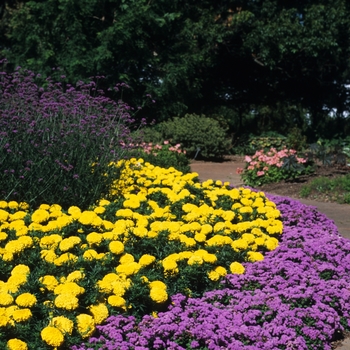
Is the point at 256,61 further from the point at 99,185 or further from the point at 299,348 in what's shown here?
the point at 299,348

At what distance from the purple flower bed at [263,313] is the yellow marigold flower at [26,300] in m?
0.37

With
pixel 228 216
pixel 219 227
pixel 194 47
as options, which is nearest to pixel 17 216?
pixel 219 227

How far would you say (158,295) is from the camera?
11.9 ft

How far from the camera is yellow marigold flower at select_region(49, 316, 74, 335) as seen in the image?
3.17 meters

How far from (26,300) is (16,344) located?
355 millimetres

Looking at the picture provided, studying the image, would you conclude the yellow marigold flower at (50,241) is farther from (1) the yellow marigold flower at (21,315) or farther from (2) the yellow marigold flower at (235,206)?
(2) the yellow marigold flower at (235,206)

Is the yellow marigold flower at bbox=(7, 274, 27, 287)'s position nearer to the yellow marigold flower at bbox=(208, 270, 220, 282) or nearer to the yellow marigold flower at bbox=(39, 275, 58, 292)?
the yellow marigold flower at bbox=(39, 275, 58, 292)

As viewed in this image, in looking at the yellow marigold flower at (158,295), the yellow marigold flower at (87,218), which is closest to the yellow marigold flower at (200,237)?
the yellow marigold flower at (87,218)

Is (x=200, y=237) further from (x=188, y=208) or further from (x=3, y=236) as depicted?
(x=3, y=236)

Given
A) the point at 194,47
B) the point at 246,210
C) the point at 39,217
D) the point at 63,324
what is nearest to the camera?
the point at 63,324

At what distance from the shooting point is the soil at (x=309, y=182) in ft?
32.6

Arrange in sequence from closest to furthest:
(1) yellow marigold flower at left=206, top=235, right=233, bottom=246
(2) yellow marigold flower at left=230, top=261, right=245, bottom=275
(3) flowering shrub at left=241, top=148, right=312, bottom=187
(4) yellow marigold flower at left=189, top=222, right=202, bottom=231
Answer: (2) yellow marigold flower at left=230, top=261, right=245, bottom=275 < (1) yellow marigold flower at left=206, top=235, right=233, bottom=246 < (4) yellow marigold flower at left=189, top=222, right=202, bottom=231 < (3) flowering shrub at left=241, top=148, right=312, bottom=187

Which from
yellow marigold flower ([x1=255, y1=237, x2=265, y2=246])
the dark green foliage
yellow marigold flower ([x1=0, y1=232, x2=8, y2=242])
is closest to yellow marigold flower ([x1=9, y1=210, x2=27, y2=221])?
yellow marigold flower ([x1=0, y1=232, x2=8, y2=242])

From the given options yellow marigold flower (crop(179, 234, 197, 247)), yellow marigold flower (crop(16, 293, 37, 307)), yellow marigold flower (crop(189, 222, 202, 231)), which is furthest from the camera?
yellow marigold flower (crop(189, 222, 202, 231))
